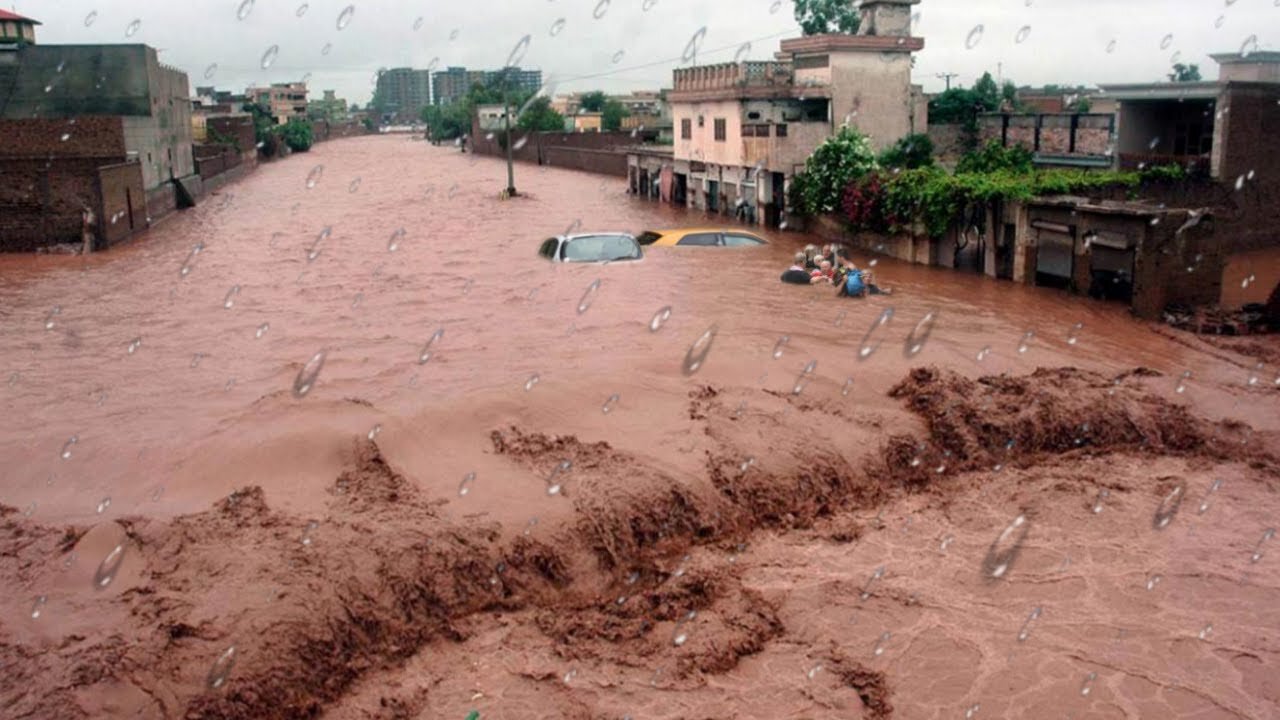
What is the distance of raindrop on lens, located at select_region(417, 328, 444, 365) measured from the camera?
46.4 ft

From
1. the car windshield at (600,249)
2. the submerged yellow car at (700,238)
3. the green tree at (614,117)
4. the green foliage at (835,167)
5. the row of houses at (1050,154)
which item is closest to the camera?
the row of houses at (1050,154)

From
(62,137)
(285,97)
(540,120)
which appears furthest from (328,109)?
(62,137)

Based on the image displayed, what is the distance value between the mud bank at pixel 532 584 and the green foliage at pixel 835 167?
56.6 ft

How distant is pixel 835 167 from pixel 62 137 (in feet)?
77.1

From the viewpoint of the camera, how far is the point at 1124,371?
14.2 metres

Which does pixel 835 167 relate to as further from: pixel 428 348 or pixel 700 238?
→ pixel 428 348

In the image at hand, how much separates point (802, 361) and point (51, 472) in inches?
327

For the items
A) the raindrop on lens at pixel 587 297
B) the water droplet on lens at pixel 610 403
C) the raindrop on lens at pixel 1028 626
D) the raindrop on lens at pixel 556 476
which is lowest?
the raindrop on lens at pixel 1028 626

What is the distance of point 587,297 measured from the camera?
1767 cm

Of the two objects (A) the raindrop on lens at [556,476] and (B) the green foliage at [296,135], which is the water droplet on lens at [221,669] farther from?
(B) the green foliage at [296,135]

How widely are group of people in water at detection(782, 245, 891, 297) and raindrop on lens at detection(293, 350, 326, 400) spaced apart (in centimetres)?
848

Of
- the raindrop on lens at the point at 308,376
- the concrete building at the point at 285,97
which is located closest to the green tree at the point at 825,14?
the raindrop on lens at the point at 308,376

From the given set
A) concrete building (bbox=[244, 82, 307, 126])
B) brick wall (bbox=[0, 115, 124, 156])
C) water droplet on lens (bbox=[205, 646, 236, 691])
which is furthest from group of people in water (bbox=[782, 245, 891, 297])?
concrete building (bbox=[244, 82, 307, 126])

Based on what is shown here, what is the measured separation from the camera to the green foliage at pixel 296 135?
313 ft
